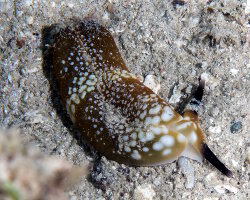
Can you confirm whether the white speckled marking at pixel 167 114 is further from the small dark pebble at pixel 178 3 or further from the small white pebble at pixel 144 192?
the small dark pebble at pixel 178 3

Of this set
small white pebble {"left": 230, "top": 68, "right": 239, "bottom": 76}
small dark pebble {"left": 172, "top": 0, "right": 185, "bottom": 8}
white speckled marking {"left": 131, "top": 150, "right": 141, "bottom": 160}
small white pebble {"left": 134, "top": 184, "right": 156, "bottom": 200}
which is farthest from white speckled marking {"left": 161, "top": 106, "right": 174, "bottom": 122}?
small dark pebble {"left": 172, "top": 0, "right": 185, "bottom": 8}

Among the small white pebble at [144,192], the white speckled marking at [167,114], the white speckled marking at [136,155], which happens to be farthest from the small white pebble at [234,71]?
the small white pebble at [144,192]

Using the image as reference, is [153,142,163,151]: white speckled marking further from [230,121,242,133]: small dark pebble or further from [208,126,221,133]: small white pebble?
[230,121,242,133]: small dark pebble

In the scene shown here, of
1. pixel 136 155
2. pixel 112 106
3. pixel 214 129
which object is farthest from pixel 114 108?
pixel 214 129

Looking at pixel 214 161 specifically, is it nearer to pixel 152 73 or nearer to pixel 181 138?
pixel 181 138

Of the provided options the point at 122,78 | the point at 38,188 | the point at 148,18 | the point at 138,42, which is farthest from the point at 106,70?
the point at 38,188
